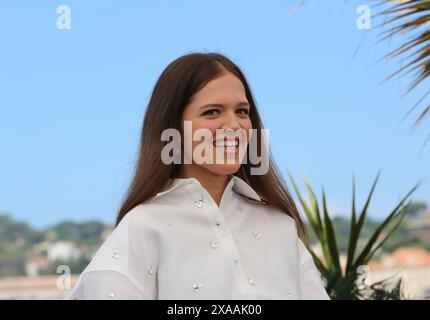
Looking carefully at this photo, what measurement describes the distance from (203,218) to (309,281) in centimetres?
34

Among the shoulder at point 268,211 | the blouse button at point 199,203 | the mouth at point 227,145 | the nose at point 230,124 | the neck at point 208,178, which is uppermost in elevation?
the nose at point 230,124

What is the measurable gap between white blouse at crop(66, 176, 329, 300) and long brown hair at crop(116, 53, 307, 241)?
0.16 ft

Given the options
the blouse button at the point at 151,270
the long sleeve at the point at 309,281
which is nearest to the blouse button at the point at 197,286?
the blouse button at the point at 151,270

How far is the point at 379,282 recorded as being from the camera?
3.82m

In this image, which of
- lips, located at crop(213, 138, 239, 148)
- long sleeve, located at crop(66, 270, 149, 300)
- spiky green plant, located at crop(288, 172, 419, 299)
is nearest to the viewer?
long sleeve, located at crop(66, 270, 149, 300)

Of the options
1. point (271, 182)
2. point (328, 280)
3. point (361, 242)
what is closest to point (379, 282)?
point (328, 280)

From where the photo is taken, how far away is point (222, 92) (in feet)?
6.43

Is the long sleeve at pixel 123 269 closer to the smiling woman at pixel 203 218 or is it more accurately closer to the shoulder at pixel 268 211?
the smiling woman at pixel 203 218

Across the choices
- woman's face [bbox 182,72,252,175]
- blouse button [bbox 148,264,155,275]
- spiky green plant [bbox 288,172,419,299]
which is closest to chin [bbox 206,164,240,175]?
woman's face [bbox 182,72,252,175]

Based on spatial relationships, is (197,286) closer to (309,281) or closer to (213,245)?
(213,245)

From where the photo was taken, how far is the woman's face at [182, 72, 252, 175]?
1.91 m

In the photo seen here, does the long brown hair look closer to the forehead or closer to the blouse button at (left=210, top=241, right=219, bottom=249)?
the forehead

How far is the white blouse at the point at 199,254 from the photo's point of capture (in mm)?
1840
